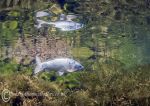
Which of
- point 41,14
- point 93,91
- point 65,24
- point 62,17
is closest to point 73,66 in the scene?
point 93,91

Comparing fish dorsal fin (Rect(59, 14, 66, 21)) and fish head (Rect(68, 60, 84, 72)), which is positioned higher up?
fish dorsal fin (Rect(59, 14, 66, 21))

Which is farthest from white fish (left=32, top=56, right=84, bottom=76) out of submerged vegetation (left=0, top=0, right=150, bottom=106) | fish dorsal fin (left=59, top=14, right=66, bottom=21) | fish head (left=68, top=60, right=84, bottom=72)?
fish dorsal fin (left=59, top=14, right=66, bottom=21)

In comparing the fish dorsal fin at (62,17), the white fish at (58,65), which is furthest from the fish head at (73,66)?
the fish dorsal fin at (62,17)

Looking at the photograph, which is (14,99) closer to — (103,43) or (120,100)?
(120,100)

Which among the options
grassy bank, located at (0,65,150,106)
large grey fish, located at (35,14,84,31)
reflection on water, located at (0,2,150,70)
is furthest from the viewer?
reflection on water, located at (0,2,150,70)

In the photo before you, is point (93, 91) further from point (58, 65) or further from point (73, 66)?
point (73, 66)

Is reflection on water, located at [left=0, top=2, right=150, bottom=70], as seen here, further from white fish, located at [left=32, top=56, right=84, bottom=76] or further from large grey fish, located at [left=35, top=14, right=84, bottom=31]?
white fish, located at [left=32, top=56, right=84, bottom=76]

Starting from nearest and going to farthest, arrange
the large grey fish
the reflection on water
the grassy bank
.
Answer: the grassy bank, the large grey fish, the reflection on water

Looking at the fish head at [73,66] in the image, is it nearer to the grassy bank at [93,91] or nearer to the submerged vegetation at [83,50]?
the submerged vegetation at [83,50]
